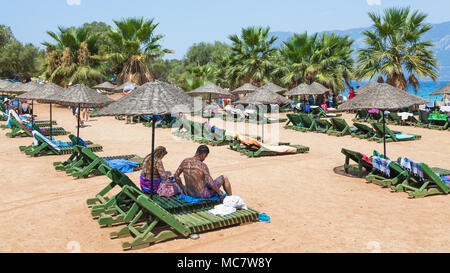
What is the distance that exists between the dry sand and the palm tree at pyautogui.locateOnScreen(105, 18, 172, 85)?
61.3ft

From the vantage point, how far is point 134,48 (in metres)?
29.1

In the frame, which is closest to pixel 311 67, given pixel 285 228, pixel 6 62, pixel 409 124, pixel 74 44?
pixel 409 124

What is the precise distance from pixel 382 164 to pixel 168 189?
4429 mm

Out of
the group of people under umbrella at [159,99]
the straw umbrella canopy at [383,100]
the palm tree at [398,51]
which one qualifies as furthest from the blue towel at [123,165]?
the palm tree at [398,51]

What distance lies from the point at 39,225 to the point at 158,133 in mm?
10896

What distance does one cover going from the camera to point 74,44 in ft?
92.4

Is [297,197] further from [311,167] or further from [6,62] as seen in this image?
[6,62]

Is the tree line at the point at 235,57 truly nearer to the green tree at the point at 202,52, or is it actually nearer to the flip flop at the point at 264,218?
the flip flop at the point at 264,218

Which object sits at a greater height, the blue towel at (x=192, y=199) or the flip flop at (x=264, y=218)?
the blue towel at (x=192, y=199)

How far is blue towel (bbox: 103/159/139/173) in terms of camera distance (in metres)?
8.91

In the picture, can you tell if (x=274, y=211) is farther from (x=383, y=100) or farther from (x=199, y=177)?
(x=383, y=100)

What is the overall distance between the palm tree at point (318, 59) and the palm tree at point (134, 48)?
31.7ft

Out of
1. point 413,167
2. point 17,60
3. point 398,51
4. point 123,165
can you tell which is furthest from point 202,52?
point 413,167

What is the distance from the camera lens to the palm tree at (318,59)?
2650 centimetres
